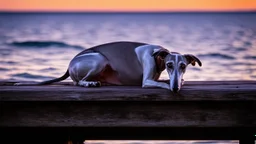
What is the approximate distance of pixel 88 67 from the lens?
19.8ft

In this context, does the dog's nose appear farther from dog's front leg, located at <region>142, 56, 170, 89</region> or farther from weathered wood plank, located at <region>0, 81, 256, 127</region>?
dog's front leg, located at <region>142, 56, 170, 89</region>

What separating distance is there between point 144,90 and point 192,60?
839 mm

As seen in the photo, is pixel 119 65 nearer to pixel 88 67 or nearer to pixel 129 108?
pixel 88 67

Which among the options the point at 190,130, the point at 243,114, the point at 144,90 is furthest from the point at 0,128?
the point at 243,114

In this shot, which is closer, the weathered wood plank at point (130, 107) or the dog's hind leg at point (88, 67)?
the weathered wood plank at point (130, 107)

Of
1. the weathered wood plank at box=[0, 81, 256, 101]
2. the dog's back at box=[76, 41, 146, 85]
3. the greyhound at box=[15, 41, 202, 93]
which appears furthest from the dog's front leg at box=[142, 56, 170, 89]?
the weathered wood plank at box=[0, 81, 256, 101]

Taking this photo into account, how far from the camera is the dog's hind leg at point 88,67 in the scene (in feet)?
19.6

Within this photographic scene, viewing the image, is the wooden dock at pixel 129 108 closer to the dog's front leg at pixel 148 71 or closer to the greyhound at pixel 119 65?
the dog's front leg at pixel 148 71

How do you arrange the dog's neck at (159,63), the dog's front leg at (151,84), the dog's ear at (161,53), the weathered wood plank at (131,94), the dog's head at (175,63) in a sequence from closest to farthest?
the weathered wood plank at (131,94) < the dog's head at (175,63) < the dog's front leg at (151,84) < the dog's ear at (161,53) < the dog's neck at (159,63)

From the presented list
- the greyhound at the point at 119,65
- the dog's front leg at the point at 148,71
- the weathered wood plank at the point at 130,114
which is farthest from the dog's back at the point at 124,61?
the weathered wood plank at the point at 130,114

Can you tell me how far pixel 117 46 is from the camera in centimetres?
614

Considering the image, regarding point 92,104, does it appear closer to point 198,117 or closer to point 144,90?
point 144,90

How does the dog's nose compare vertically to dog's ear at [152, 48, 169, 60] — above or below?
below

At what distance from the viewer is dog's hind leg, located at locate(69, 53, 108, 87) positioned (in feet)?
19.6
